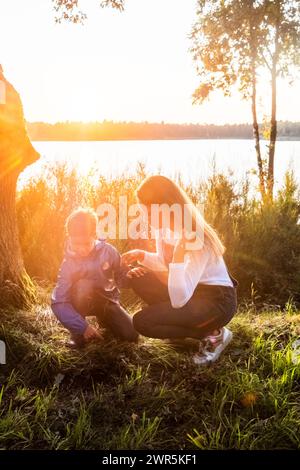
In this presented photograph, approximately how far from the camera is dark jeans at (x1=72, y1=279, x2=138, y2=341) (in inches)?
138

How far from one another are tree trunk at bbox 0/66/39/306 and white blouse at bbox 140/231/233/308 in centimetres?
166

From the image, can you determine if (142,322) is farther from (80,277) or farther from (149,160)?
(149,160)

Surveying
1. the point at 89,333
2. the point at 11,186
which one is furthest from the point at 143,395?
the point at 11,186

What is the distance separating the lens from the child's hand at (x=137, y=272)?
3662 millimetres

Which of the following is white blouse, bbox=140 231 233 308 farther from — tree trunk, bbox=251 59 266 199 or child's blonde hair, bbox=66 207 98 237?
tree trunk, bbox=251 59 266 199

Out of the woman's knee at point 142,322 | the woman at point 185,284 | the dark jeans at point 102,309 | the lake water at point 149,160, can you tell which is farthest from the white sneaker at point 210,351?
the lake water at point 149,160

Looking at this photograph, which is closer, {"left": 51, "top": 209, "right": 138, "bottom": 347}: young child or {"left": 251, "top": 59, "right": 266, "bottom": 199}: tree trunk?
{"left": 51, "top": 209, "right": 138, "bottom": 347}: young child

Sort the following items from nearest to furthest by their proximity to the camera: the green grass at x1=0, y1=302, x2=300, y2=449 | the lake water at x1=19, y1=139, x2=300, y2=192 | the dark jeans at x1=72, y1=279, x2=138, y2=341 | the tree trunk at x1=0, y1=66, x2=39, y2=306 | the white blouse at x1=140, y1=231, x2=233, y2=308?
the green grass at x1=0, y1=302, x2=300, y2=449 → the white blouse at x1=140, y1=231, x2=233, y2=308 → the dark jeans at x1=72, y1=279, x2=138, y2=341 → the tree trunk at x1=0, y1=66, x2=39, y2=306 → the lake water at x1=19, y1=139, x2=300, y2=192

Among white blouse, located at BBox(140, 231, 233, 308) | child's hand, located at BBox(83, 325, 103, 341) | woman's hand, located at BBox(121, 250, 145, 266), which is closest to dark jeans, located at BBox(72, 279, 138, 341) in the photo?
child's hand, located at BBox(83, 325, 103, 341)

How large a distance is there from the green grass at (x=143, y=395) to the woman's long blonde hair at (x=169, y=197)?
847 millimetres

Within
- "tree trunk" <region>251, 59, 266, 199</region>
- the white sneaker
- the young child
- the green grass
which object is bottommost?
the green grass

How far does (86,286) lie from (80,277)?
0.28 feet

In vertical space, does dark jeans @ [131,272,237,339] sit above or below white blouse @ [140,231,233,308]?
below

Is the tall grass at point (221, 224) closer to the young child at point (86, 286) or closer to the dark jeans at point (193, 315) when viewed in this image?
the young child at point (86, 286)
